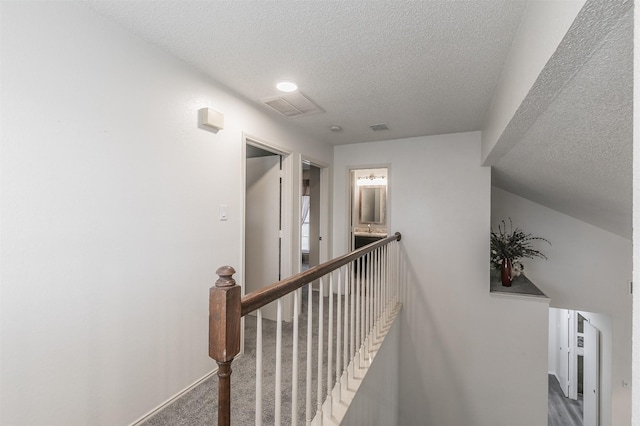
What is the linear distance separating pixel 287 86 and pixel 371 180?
387cm

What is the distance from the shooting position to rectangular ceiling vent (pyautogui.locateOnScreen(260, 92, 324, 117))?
99.7 inches

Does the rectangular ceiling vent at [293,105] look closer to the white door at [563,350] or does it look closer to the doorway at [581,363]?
the doorway at [581,363]

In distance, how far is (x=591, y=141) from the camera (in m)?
1.58

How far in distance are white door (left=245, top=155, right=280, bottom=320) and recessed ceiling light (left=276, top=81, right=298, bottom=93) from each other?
3.40ft

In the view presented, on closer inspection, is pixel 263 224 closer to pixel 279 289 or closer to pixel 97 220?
pixel 97 220

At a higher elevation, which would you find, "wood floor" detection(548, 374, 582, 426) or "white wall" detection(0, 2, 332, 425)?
"white wall" detection(0, 2, 332, 425)

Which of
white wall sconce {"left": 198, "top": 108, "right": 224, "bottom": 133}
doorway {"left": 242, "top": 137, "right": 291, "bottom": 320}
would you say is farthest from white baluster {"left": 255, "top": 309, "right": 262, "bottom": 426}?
doorway {"left": 242, "top": 137, "right": 291, "bottom": 320}

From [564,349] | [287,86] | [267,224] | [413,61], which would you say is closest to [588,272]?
[564,349]

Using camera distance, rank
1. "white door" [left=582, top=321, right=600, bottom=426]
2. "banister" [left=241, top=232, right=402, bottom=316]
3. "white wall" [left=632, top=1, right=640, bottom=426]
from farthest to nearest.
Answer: "white door" [left=582, top=321, right=600, bottom=426] → "banister" [left=241, top=232, right=402, bottom=316] → "white wall" [left=632, top=1, right=640, bottom=426]

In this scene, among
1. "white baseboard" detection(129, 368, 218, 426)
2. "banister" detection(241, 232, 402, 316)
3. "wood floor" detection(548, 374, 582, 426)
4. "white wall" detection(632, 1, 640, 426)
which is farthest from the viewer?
"wood floor" detection(548, 374, 582, 426)

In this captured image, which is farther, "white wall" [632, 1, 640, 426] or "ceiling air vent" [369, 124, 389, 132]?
"ceiling air vent" [369, 124, 389, 132]

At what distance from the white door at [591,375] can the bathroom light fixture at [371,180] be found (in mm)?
4104

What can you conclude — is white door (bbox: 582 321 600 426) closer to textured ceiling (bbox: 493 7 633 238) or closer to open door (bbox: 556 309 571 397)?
open door (bbox: 556 309 571 397)

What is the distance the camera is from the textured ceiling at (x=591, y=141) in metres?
1.04
